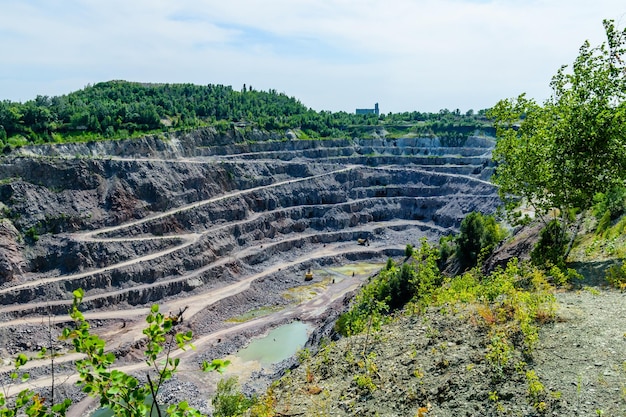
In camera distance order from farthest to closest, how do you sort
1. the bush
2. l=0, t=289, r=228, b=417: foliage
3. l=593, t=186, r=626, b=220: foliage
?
l=593, t=186, r=626, b=220: foliage
the bush
l=0, t=289, r=228, b=417: foliage

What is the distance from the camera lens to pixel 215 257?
2549 inches

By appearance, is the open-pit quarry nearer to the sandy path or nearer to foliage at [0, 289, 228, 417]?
the sandy path

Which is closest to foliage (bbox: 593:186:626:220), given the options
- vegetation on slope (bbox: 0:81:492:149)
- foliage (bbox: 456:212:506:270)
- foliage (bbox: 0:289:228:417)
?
foliage (bbox: 456:212:506:270)

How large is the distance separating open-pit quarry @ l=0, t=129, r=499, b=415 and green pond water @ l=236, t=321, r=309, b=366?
4.21 feet

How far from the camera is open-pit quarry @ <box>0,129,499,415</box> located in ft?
158

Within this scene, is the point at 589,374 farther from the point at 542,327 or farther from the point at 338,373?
the point at 338,373

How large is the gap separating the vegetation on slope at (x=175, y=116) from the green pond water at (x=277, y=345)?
150 feet

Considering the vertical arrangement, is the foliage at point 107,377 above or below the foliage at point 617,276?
above

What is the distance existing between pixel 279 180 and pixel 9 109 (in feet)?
145

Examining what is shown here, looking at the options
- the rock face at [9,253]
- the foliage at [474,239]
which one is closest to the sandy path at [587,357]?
the foliage at [474,239]

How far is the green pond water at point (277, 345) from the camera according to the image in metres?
45.8

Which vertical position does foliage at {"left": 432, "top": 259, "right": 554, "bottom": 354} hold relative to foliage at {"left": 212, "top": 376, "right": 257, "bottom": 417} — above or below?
above

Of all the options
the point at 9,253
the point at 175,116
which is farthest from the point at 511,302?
the point at 175,116

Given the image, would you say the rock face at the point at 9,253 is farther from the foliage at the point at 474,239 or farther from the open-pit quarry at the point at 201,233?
the foliage at the point at 474,239
